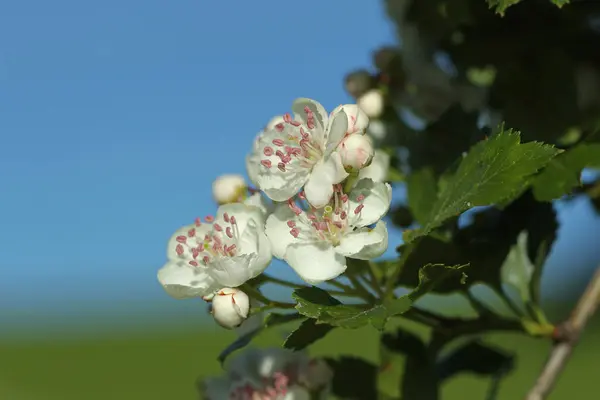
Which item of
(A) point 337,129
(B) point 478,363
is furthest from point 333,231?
(B) point 478,363

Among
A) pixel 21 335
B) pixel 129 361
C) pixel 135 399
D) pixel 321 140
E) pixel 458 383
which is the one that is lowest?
pixel 321 140

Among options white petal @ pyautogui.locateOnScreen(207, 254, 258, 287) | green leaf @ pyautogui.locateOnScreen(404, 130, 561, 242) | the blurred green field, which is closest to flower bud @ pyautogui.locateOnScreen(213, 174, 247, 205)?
white petal @ pyautogui.locateOnScreen(207, 254, 258, 287)

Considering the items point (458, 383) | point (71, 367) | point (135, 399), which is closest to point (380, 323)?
point (458, 383)

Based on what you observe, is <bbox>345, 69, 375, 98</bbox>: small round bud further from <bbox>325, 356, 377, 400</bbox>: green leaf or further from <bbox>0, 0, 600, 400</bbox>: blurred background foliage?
<bbox>325, 356, 377, 400</bbox>: green leaf

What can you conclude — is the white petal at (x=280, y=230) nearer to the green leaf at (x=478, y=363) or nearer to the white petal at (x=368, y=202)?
the white petal at (x=368, y=202)

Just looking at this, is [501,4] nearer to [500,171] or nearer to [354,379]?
[500,171]

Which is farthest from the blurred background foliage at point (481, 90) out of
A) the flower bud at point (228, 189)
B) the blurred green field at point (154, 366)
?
the blurred green field at point (154, 366)

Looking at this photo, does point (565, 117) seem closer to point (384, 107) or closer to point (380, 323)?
point (384, 107)

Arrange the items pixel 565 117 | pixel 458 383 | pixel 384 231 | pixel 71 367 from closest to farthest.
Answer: pixel 384 231 < pixel 565 117 < pixel 458 383 < pixel 71 367

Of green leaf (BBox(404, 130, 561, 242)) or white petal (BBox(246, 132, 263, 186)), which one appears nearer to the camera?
green leaf (BBox(404, 130, 561, 242))
